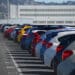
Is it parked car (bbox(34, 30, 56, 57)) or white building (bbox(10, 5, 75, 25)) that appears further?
white building (bbox(10, 5, 75, 25))

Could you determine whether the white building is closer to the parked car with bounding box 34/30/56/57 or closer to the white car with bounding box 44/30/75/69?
the parked car with bounding box 34/30/56/57

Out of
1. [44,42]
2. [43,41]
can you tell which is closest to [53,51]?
[44,42]

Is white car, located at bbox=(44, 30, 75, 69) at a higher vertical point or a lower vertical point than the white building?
higher

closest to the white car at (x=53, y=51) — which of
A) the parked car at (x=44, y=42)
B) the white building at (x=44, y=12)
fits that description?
the parked car at (x=44, y=42)

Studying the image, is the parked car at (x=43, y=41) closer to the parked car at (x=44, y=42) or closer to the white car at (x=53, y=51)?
the parked car at (x=44, y=42)

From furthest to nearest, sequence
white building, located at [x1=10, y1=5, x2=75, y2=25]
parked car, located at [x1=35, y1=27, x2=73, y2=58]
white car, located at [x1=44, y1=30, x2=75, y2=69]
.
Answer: white building, located at [x1=10, y1=5, x2=75, y2=25]
parked car, located at [x1=35, y1=27, x2=73, y2=58]
white car, located at [x1=44, y1=30, x2=75, y2=69]

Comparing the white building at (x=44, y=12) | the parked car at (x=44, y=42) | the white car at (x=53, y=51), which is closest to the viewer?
the white car at (x=53, y=51)

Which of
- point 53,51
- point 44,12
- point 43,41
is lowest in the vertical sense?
point 44,12

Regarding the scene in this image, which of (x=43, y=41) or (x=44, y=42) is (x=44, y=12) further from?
(x=44, y=42)

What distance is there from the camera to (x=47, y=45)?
16641mm

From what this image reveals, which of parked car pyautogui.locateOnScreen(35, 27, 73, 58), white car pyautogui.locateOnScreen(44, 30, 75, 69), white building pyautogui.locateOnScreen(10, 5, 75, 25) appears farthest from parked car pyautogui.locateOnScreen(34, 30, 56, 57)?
white building pyautogui.locateOnScreen(10, 5, 75, 25)

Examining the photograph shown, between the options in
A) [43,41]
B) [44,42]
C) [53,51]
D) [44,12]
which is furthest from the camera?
Answer: [44,12]

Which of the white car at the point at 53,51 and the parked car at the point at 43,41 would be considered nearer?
the white car at the point at 53,51

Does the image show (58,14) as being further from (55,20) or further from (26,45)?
(26,45)
